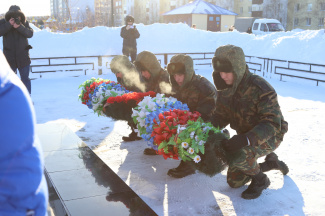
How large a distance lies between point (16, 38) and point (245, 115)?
19.9ft

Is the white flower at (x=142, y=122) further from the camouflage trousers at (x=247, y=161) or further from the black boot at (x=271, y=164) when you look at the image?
the black boot at (x=271, y=164)

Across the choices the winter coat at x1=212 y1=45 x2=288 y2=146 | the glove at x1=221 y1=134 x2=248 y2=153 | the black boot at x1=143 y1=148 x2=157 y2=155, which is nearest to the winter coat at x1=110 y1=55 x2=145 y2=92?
the black boot at x1=143 y1=148 x2=157 y2=155

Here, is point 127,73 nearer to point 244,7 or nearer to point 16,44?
point 16,44

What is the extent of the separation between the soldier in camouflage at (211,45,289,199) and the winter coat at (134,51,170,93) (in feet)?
5.37

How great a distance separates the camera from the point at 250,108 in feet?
12.7

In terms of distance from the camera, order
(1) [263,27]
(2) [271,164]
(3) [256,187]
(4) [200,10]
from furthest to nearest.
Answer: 1. (4) [200,10]
2. (1) [263,27]
3. (2) [271,164]
4. (3) [256,187]

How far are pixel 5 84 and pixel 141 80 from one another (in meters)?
4.93

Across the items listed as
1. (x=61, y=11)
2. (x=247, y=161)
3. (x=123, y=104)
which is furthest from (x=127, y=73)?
(x=61, y=11)

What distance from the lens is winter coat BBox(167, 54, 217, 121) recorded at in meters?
4.71

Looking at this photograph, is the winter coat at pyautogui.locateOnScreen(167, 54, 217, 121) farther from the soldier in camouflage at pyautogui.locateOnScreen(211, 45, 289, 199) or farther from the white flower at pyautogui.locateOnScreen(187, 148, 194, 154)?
Result: the white flower at pyautogui.locateOnScreen(187, 148, 194, 154)

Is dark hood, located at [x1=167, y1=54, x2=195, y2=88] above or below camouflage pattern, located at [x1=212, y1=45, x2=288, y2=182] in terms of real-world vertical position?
above

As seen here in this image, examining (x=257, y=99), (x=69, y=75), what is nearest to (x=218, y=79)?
(x=257, y=99)

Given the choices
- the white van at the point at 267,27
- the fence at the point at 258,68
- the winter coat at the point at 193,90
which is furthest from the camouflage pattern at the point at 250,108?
the white van at the point at 267,27

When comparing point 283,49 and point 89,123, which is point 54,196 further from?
point 283,49
